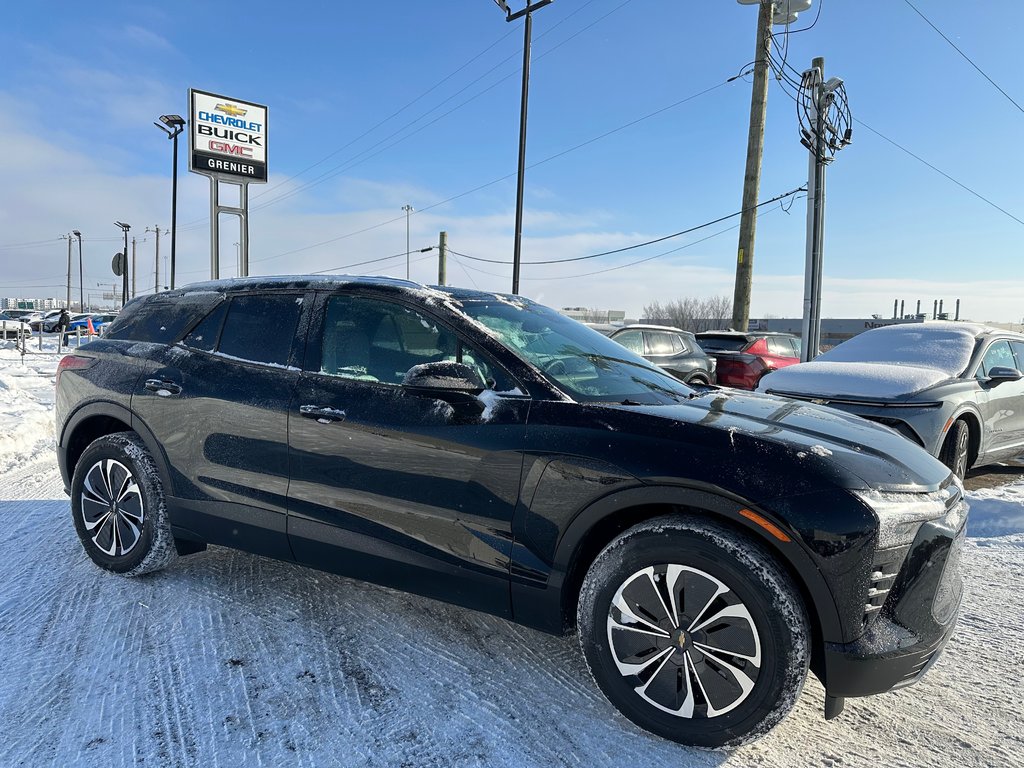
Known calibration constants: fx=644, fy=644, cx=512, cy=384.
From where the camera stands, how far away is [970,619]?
3285 millimetres

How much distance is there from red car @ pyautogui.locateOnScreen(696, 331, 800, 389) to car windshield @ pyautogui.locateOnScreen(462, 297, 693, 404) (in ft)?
29.9

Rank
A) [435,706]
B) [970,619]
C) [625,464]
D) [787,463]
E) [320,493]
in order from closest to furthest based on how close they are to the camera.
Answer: [787,463] → [625,464] → [435,706] → [320,493] → [970,619]

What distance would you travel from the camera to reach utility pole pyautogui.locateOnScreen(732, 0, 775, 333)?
1415cm

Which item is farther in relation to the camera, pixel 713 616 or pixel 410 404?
pixel 410 404

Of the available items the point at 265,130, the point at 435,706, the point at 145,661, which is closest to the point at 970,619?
the point at 435,706

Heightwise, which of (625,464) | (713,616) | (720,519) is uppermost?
(625,464)

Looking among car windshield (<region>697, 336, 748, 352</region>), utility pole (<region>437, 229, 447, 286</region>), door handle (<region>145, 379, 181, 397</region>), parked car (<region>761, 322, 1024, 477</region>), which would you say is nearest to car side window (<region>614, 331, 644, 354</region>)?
car windshield (<region>697, 336, 748, 352</region>)

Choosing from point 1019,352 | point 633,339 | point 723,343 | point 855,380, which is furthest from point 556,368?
point 723,343

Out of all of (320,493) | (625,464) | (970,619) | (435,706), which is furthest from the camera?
(970,619)

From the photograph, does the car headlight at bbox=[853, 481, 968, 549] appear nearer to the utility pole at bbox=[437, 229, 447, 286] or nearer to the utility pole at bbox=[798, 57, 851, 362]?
the utility pole at bbox=[798, 57, 851, 362]

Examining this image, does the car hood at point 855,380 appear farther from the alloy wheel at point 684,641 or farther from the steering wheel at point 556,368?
the alloy wheel at point 684,641

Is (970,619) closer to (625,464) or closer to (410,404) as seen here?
(625,464)

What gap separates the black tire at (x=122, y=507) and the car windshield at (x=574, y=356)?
6.75 feet

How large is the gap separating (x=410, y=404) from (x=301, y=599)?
136cm
